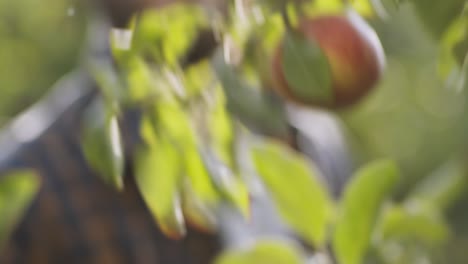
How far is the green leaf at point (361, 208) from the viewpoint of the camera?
0.48 m

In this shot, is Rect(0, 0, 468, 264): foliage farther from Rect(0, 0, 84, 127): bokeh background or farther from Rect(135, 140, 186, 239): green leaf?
Rect(0, 0, 84, 127): bokeh background

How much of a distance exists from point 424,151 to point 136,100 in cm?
221

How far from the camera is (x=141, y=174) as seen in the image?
42 centimetres

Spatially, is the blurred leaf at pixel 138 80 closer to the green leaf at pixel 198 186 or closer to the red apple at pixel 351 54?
the green leaf at pixel 198 186

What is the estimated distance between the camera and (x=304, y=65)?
400 mm

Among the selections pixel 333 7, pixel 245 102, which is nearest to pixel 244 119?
pixel 245 102

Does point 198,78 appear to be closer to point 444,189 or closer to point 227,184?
point 227,184

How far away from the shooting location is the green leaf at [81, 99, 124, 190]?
40cm

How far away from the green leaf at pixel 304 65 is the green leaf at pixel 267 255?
0.14m

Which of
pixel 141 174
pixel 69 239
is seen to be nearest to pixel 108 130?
pixel 141 174

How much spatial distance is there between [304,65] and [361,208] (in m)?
0.13

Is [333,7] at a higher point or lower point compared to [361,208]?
higher

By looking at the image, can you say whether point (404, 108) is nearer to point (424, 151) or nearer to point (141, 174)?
point (424, 151)

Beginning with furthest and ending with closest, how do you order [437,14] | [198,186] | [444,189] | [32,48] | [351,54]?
[32,48]
[444,189]
[351,54]
[198,186]
[437,14]
